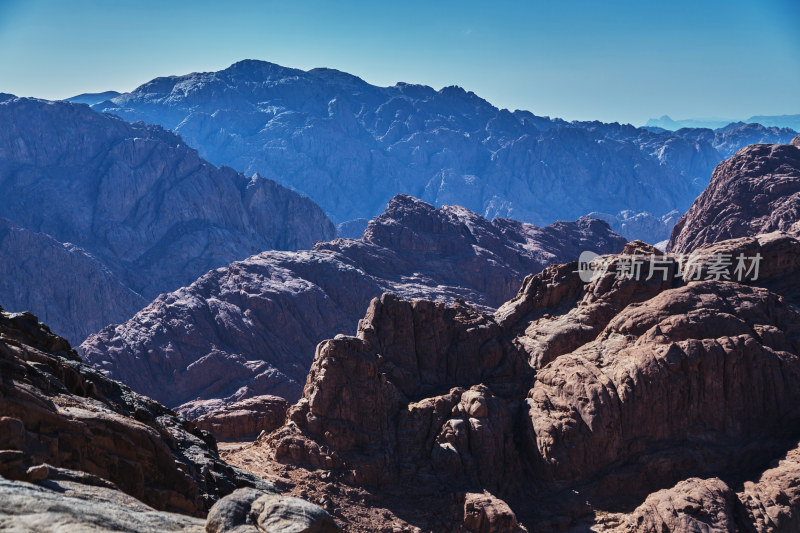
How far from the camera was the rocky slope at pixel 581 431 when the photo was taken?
40438 mm

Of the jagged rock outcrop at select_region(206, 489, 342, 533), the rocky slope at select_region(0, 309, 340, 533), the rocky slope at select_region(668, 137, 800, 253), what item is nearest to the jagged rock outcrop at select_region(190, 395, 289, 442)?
the rocky slope at select_region(0, 309, 340, 533)

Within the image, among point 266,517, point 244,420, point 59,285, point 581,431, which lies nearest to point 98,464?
point 266,517

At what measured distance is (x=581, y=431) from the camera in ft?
146

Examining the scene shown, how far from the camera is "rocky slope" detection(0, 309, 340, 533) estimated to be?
50.8 ft

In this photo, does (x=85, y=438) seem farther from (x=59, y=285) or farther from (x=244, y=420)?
(x=59, y=285)

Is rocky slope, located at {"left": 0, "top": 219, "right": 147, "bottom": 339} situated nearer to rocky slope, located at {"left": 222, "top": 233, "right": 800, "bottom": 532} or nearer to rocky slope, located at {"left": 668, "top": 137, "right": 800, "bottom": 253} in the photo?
rocky slope, located at {"left": 668, "top": 137, "right": 800, "bottom": 253}

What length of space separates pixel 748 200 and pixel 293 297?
7125 centimetres

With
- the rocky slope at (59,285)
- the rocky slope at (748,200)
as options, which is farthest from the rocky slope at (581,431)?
the rocky slope at (59,285)

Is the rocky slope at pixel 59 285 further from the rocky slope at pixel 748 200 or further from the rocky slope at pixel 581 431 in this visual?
the rocky slope at pixel 581 431

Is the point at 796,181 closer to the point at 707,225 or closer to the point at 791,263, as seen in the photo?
the point at 707,225

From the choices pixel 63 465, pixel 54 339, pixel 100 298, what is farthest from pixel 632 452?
pixel 100 298

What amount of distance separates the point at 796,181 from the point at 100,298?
413ft

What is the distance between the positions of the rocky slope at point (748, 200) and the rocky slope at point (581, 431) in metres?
78.3

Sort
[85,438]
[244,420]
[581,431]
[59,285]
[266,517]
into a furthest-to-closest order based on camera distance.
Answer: [59,285] < [244,420] < [581,431] < [85,438] < [266,517]
